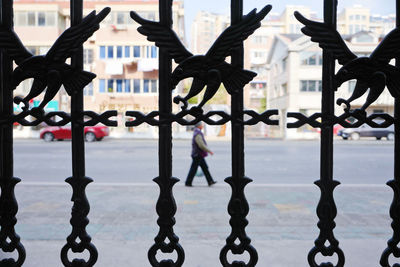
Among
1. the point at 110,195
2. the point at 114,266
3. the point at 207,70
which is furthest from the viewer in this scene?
the point at 110,195

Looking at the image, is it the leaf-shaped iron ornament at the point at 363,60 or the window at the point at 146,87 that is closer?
the leaf-shaped iron ornament at the point at 363,60

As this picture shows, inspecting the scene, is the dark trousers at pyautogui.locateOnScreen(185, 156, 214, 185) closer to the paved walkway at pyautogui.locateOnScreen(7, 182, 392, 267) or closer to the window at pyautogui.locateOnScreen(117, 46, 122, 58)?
the paved walkway at pyautogui.locateOnScreen(7, 182, 392, 267)

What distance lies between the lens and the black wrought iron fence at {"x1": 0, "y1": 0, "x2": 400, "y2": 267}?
4.10 feet

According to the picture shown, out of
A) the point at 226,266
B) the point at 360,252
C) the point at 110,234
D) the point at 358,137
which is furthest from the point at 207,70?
the point at 358,137

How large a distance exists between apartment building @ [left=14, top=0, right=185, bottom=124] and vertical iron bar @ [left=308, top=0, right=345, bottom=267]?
3550cm

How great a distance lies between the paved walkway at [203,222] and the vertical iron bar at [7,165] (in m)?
1.35

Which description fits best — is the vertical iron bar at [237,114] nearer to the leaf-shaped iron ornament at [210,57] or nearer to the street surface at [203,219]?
the leaf-shaped iron ornament at [210,57]

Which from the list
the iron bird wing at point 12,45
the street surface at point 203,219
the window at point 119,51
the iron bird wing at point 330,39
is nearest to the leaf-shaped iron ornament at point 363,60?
the iron bird wing at point 330,39

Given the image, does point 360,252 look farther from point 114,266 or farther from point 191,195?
point 191,195

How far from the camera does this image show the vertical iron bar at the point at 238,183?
129 centimetres

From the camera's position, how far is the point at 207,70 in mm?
1248

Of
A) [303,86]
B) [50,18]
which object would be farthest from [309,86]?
[50,18]

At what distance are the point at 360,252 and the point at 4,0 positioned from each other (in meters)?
2.90

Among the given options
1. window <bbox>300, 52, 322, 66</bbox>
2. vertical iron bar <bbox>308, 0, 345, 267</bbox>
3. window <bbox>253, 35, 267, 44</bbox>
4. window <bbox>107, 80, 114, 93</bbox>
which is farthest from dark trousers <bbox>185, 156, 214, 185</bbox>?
window <bbox>253, 35, 267, 44</bbox>
